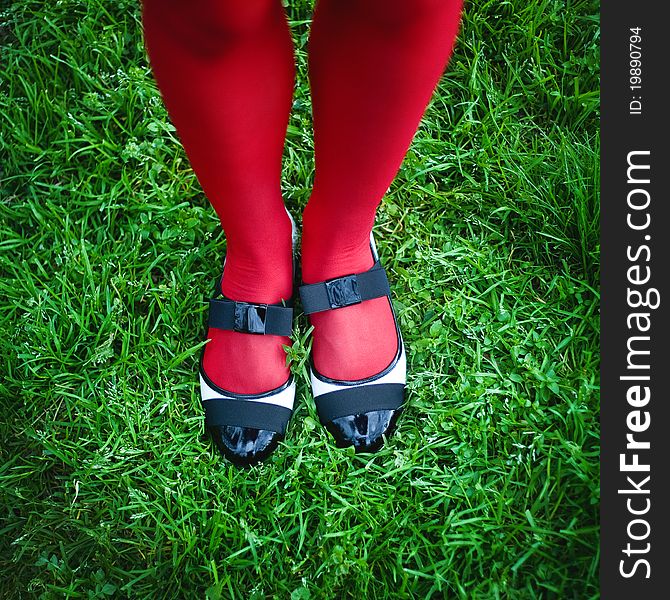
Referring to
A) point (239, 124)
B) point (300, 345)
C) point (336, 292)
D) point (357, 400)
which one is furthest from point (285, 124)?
point (357, 400)

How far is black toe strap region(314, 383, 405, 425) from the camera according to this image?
1.38m

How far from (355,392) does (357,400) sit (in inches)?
0.8

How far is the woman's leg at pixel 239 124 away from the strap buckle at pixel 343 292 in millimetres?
117

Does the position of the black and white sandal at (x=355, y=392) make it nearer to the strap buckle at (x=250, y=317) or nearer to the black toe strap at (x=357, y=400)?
the black toe strap at (x=357, y=400)

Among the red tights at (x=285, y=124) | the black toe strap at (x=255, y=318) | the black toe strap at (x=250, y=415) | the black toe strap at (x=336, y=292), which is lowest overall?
the black toe strap at (x=250, y=415)

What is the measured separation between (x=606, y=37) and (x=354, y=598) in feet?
5.57

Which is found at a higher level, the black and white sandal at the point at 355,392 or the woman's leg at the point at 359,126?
the woman's leg at the point at 359,126

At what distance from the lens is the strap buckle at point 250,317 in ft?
4.42

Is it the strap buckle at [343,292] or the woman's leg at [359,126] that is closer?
the woman's leg at [359,126]

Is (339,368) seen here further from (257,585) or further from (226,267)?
(257,585)

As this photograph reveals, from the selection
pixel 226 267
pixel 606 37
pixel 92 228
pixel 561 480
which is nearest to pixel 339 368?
pixel 226 267

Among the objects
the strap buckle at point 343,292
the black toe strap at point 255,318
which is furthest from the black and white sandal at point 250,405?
the strap buckle at point 343,292

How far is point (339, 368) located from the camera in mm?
1379

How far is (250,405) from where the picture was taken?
1374 mm
